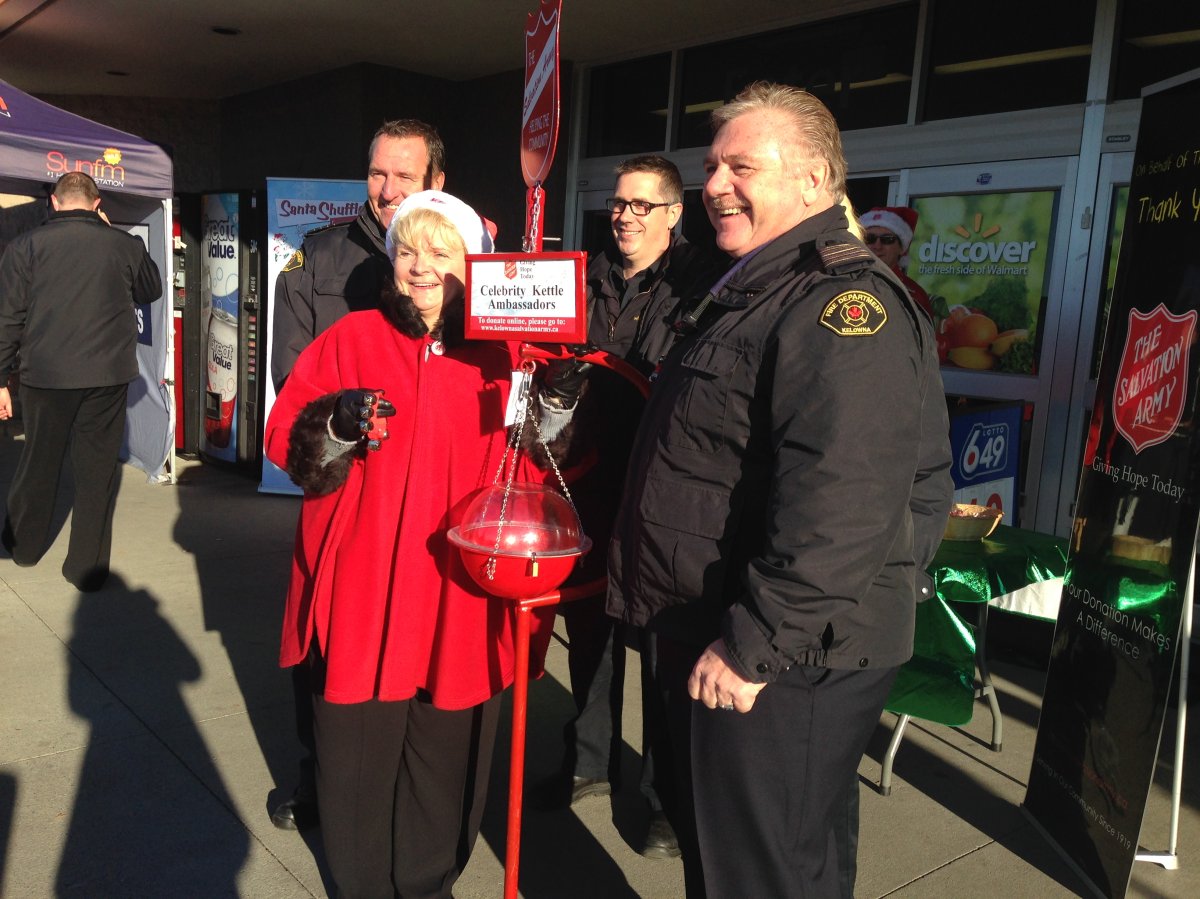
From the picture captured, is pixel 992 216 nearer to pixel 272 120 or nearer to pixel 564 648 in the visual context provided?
pixel 564 648

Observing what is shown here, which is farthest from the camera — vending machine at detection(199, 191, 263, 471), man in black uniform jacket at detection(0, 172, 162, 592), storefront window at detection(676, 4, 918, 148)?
vending machine at detection(199, 191, 263, 471)

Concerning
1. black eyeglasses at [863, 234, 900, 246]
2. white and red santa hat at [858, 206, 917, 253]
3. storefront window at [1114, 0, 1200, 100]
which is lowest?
black eyeglasses at [863, 234, 900, 246]

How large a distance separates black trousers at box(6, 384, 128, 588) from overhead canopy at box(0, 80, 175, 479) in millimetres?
590

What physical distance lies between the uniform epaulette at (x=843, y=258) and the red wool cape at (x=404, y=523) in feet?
2.45

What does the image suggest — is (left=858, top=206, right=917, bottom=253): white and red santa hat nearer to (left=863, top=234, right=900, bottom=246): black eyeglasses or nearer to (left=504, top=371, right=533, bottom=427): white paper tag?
(left=863, top=234, right=900, bottom=246): black eyeglasses

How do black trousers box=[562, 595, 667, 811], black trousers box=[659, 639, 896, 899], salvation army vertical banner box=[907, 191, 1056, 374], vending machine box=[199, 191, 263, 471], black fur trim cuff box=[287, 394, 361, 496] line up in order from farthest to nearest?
vending machine box=[199, 191, 263, 471] < salvation army vertical banner box=[907, 191, 1056, 374] < black trousers box=[562, 595, 667, 811] < black fur trim cuff box=[287, 394, 361, 496] < black trousers box=[659, 639, 896, 899]

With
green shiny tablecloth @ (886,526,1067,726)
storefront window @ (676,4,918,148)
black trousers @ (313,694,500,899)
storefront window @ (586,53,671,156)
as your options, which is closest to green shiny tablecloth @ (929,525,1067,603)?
green shiny tablecloth @ (886,526,1067,726)

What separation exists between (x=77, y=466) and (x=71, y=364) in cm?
49

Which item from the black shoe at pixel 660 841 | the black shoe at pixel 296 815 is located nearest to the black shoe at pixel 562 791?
the black shoe at pixel 660 841

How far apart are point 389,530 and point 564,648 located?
2482mm

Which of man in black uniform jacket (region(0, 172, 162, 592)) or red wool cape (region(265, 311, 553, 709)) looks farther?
man in black uniform jacket (region(0, 172, 162, 592))

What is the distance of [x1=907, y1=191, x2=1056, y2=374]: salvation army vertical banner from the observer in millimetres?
5254

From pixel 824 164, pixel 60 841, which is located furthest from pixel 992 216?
pixel 60 841

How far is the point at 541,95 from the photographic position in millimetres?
2430
